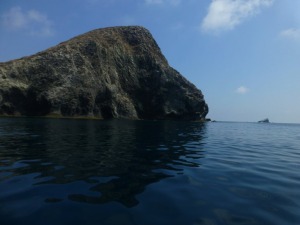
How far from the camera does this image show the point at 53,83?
123 m

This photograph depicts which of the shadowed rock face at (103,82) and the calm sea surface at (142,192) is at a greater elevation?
the shadowed rock face at (103,82)

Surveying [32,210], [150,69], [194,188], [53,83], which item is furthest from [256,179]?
[150,69]

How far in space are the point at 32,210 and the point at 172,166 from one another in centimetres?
973

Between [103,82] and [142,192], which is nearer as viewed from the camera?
[142,192]

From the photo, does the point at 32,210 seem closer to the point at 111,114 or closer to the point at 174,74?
the point at 111,114

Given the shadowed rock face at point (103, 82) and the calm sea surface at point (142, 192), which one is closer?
the calm sea surface at point (142, 192)

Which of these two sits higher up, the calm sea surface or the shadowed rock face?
the shadowed rock face

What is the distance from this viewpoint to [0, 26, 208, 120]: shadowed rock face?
11800 centimetres

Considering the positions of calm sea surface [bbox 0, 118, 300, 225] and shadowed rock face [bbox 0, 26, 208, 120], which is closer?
calm sea surface [bbox 0, 118, 300, 225]

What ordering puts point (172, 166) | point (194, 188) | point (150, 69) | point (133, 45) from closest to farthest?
point (194, 188) → point (172, 166) → point (150, 69) → point (133, 45)

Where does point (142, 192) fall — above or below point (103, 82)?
below

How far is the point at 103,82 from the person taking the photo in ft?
454

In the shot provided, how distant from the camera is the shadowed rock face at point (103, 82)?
387 ft

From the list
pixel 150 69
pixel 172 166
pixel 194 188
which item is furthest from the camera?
pixel 150 69
